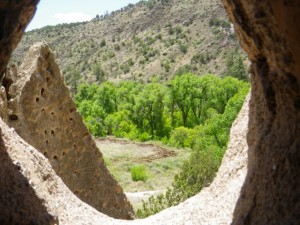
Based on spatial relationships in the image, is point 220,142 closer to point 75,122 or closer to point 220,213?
point 75,122

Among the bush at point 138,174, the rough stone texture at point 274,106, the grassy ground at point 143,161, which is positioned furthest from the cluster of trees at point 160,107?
the rough stone texture at point 274,106

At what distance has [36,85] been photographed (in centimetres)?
1105

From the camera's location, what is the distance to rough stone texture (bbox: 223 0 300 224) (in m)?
5.45

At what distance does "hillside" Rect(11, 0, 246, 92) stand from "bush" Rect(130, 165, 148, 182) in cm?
3312

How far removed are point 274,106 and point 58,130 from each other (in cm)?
625

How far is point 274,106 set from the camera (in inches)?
257

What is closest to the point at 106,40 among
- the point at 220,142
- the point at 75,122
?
the point at 220,142

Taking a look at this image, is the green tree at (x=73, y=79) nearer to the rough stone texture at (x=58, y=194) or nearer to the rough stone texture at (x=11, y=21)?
the rough stone texture at (x=58, y=194)

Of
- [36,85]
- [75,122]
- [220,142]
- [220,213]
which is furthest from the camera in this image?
[220,142]

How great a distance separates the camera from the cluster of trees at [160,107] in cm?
4525

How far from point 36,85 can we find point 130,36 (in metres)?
80.2

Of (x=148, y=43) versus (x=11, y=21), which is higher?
(x=148, y=43)

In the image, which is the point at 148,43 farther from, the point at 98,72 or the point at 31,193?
the point at 31,193

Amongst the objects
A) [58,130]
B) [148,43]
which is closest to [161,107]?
[148,43]
